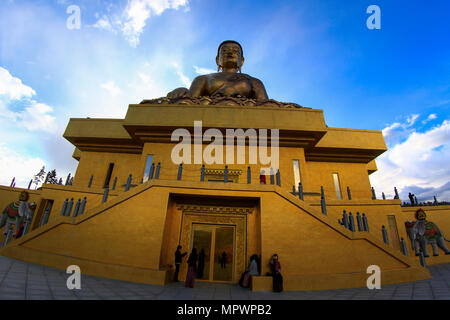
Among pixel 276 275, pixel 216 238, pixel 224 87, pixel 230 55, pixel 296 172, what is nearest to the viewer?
pixel 276 275

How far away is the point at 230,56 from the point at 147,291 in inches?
708

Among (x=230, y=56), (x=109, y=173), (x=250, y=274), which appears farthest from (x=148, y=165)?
(x=230, y=56)

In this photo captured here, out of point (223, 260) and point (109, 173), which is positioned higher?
point (109, 173)

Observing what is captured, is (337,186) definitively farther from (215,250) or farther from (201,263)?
(201,263)

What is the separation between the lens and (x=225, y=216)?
7.25 metres

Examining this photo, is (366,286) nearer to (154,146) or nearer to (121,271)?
(121,271)

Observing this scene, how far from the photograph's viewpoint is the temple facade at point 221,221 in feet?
19.2

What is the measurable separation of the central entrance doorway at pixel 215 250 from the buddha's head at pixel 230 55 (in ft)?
49.5

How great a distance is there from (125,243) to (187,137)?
5.72m

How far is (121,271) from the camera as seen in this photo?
5.75 meters

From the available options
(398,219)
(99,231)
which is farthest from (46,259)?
(398,219)

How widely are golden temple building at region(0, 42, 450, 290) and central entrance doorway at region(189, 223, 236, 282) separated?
3cm
